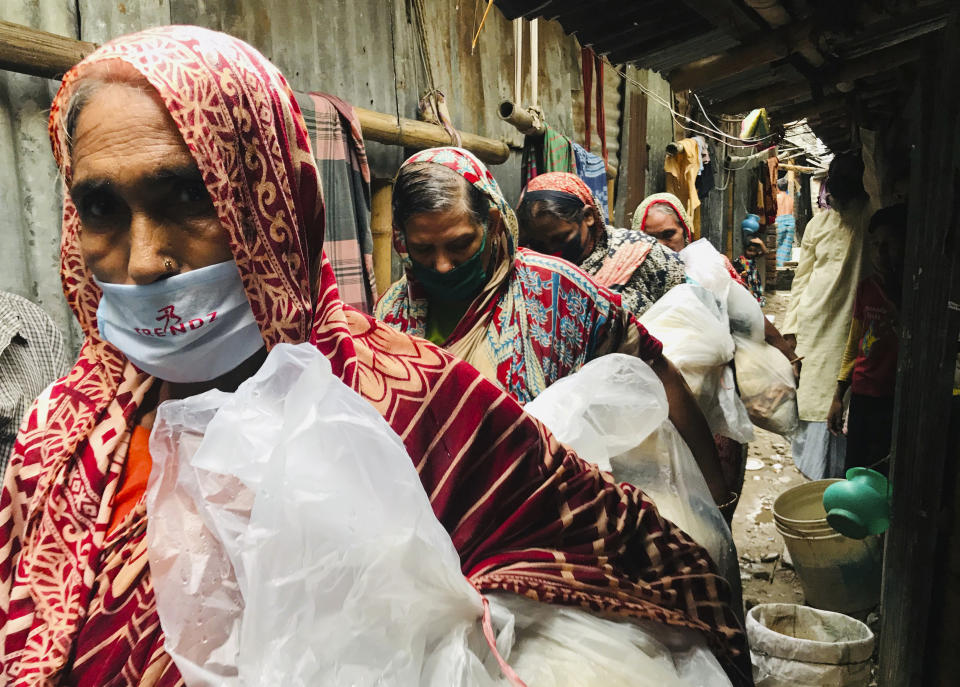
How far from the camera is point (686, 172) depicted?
834cm

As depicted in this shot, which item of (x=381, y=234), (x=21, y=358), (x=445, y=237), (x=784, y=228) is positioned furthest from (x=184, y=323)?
(x=784, y=228)

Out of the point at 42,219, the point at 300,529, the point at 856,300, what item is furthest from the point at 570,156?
the point at 300,529

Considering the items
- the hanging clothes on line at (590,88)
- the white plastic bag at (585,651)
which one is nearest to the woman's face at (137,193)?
the white plastic bag at (585,651)

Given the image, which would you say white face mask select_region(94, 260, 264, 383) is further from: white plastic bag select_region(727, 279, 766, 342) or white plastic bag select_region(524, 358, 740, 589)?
white plastic bag select_region(727, 279, 766, 342)

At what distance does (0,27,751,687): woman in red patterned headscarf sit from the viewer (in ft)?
2.66

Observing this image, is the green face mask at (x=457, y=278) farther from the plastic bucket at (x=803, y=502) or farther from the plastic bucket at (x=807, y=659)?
the plastic bucket at (x=803, y=502)

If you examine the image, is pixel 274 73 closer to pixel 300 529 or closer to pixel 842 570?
pixel 300 529

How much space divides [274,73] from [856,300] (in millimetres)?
4145

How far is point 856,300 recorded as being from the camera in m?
4.11

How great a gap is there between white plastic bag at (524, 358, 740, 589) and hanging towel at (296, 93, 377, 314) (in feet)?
5.37

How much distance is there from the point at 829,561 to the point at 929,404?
5.75 ft

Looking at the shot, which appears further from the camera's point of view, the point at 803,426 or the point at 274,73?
the point at 803,426

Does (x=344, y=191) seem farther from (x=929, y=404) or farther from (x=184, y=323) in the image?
(x=929, y=404)

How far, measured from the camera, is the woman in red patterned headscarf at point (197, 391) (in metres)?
0.81
